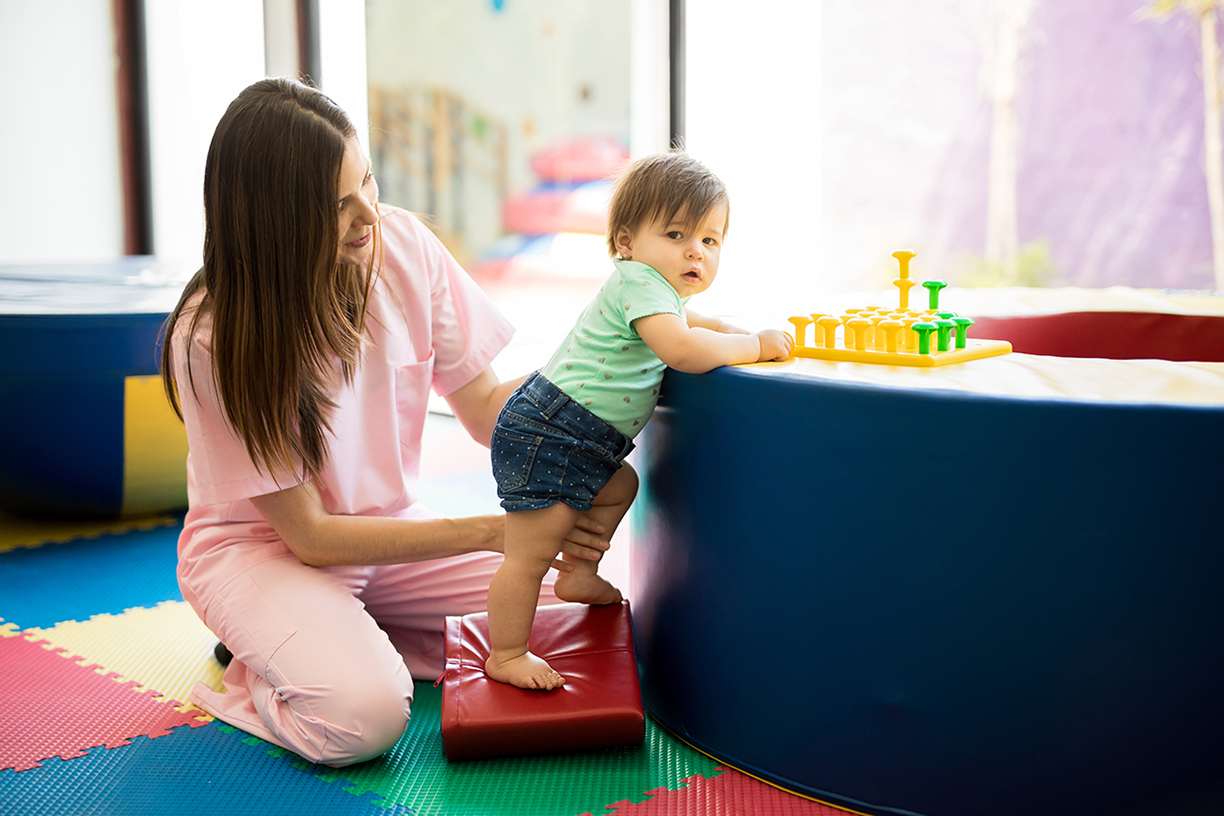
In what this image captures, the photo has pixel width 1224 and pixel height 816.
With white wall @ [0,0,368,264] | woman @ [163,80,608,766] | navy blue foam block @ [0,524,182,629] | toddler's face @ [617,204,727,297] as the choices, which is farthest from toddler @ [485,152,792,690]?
white wall @ [0,0,368,264]

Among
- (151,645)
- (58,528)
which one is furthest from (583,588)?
(58,528)

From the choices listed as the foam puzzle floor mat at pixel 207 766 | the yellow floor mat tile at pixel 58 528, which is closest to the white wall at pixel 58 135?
the yellow floor mat tile at pixel 58 528

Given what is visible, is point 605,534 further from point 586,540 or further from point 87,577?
point 87,577

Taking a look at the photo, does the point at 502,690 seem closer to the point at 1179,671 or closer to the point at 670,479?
the point at 670,479

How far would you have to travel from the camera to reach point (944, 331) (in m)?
1.27

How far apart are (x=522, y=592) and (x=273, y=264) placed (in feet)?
1.81

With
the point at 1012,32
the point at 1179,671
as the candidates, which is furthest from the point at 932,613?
the point at 1012,32

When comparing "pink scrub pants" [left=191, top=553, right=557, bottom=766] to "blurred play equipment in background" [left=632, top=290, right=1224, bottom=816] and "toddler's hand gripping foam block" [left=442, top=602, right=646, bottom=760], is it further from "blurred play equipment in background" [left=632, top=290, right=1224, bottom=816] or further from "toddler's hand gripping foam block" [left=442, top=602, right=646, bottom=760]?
"blurred play equipment in background" [left=632, top=290, right=1224, bottom=816]

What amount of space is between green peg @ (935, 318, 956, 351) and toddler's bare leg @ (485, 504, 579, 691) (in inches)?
20.7

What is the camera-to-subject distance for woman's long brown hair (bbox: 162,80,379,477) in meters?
1.33

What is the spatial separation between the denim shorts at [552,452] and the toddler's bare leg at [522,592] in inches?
1.0

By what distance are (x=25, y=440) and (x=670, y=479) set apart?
1.76m

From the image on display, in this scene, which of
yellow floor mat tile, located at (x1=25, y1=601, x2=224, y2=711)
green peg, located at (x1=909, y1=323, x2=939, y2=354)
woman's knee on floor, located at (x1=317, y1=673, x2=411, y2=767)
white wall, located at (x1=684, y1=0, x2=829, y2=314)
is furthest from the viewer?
white wall, located at (x1=684, y1=0, x2=829, y2=314)

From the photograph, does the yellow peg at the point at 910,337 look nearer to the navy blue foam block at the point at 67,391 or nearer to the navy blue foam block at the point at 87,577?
the navy blue foam block at the point at 87,577
